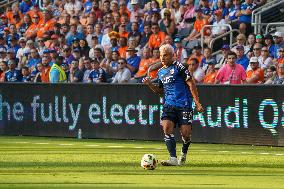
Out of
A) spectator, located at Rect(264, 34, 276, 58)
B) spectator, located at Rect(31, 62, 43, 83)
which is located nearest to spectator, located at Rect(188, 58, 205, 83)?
spectator, located at Rect(264, 34, 276, 58)

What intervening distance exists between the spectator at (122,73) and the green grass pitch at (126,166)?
2.60 metres

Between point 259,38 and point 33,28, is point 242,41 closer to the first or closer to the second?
point 259,38

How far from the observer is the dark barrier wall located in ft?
69.8

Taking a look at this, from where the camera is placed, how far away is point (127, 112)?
78.0 ft

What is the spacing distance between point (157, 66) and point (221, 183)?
11946 millimetres

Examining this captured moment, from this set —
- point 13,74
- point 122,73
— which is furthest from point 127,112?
point 13,74

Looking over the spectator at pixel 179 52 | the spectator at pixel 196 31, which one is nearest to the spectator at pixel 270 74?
the spectator at pixel 179 52

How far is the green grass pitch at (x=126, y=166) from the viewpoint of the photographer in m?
13.2

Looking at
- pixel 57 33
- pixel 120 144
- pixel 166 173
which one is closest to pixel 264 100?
pixel 120 144

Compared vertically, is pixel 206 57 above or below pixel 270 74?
above

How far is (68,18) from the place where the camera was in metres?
31.5

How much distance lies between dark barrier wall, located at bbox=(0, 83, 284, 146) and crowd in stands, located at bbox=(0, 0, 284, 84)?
102 cm

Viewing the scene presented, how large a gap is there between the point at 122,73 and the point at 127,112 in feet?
7.34

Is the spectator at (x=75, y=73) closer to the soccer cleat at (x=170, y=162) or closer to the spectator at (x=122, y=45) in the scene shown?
the spectator at (x=122, y=45)
